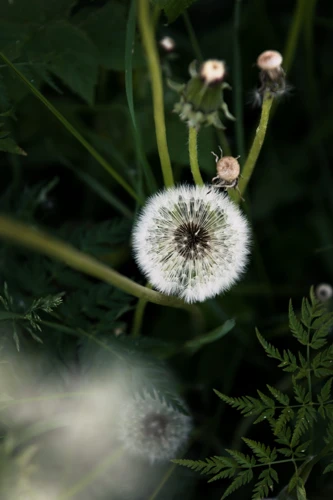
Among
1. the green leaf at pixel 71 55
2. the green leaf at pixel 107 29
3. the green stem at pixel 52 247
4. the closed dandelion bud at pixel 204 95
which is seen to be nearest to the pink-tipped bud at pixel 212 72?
the closed dandelion bud at pixel 204 95

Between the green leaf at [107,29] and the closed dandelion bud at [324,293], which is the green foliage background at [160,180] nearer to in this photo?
the green leaf at [107,29]

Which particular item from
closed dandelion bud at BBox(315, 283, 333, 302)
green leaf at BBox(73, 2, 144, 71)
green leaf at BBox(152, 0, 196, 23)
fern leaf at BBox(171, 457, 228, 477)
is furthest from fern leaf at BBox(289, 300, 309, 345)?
green leaf at BBox(73, 2, 144, 71)

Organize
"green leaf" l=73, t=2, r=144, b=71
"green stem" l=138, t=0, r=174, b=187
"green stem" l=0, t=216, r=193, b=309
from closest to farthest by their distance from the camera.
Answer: "green stem" l=0, t=216, r=193, b=309 < "green stem" l=138, t=0, r=174, b=187 < "green leaf" l=73, t=2, r=144, b=71

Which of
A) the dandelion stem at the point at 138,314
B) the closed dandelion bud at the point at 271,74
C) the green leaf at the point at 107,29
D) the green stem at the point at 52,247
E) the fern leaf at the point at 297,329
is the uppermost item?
the green leaf at the point at 107,29

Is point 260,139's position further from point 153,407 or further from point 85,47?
point 153,407

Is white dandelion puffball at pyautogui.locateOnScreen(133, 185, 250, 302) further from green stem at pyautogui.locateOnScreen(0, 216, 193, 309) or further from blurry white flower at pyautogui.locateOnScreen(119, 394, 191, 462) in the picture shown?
blurry white flower at pyautogui.locateOnScreen(119, 394, 191, 462)

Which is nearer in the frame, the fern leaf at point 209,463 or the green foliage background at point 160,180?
the fern leaf at point 209,463
